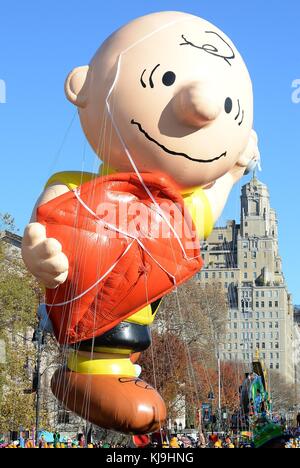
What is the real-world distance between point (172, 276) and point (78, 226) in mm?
1390

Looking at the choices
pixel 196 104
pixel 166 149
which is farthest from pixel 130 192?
pixel 196 104

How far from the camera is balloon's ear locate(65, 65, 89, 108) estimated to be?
1103cm

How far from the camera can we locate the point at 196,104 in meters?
10.2

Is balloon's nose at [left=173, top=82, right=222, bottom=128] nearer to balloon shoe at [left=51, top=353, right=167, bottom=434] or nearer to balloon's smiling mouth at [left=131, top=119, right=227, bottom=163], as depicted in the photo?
balloon's smiling mouth at [left=131, top=119, right=227, bottom=163]

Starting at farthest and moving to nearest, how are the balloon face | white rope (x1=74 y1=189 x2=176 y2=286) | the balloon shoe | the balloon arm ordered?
the balloon arm → the balloon shoe → white rope (x1=74 y1=189 x2=176 y2=286) → the balloon face

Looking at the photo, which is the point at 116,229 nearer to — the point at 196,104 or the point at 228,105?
the point at 196,104

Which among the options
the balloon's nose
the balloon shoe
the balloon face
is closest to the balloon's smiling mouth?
the balloon face

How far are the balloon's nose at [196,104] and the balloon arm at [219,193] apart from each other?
5.06ft

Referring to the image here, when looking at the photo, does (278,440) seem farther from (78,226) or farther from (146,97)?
(146,97)

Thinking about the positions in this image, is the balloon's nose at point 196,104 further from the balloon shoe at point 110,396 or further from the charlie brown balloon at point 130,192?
the balloon shoe at point 110,396

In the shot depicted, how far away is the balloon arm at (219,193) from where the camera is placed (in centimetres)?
1175

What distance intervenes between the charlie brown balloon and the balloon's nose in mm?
14

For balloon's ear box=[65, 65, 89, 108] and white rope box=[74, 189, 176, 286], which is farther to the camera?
balloon's ear box=[65, 65, 89, 108]

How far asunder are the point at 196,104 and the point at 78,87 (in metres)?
1.71
